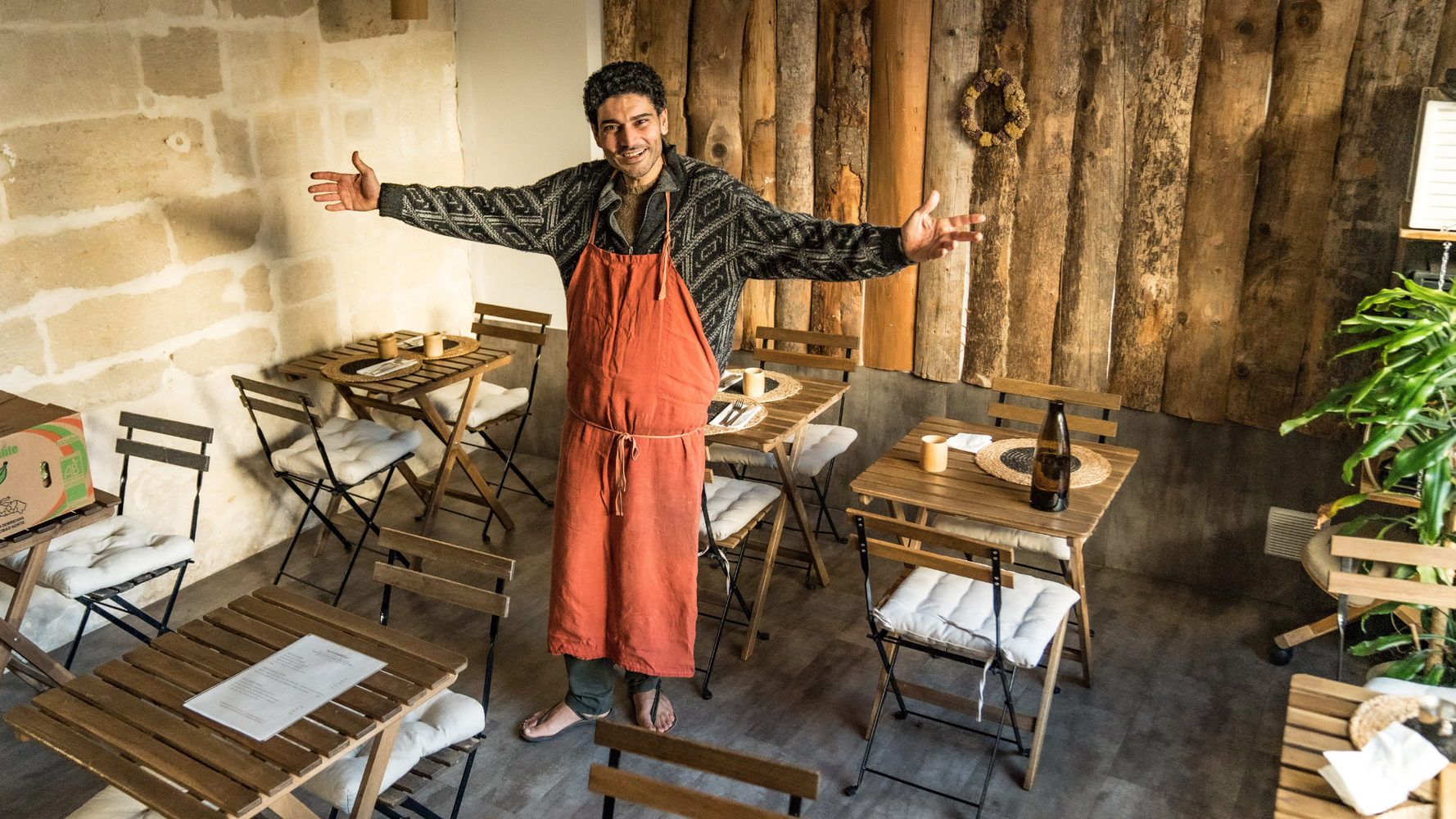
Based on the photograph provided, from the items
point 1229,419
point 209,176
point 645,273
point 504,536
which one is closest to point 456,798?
point 645,273

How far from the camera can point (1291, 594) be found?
13.9 ft

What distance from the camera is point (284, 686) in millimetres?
2408

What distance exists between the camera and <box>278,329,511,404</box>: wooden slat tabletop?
4463 mm

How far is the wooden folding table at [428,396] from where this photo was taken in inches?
179

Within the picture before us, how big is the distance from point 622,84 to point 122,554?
7.50ft

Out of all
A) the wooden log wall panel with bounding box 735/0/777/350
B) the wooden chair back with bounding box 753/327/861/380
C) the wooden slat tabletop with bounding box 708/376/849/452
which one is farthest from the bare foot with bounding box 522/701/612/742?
the wooden log wall panel with bounding box 735/0/777/350

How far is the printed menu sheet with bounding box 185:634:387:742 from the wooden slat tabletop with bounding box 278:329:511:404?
6.44 ft

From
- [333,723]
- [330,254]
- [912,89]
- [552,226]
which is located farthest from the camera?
[330,254]

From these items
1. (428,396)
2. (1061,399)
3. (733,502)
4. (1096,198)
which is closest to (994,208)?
(1096,198)

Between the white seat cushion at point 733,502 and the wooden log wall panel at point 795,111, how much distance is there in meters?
1.01

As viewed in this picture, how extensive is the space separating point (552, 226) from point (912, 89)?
1.94 meters

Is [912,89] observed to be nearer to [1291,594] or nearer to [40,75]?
[1291,594]

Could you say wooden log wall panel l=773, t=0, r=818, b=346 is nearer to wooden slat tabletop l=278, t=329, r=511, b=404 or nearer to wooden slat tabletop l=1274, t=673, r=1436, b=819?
wooden slat tabletop l=278, t=329, r=511, b=404

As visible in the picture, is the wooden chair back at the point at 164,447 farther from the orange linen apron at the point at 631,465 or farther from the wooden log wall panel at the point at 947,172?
the wooden log wall panel at the point at 947,172
